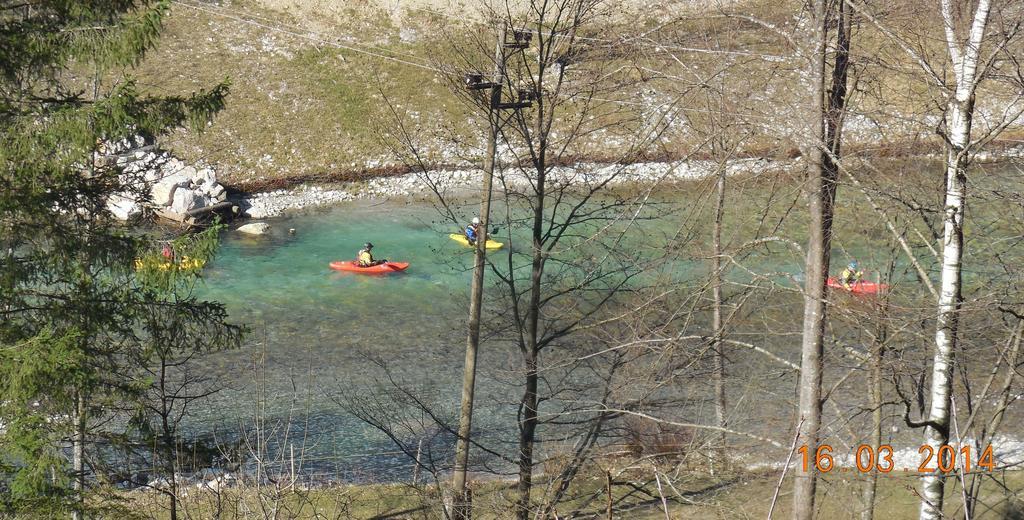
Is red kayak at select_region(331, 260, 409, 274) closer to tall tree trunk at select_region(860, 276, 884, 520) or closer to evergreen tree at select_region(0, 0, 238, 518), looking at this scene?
evergreen tree at select_region(0, 0, 238, 518)

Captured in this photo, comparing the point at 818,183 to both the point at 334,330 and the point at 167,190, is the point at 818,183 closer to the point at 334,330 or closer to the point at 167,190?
the point at 334,330

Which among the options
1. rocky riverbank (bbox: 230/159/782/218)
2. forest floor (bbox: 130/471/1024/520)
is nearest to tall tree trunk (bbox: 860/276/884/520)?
forest floor (bbox: 130/471/1024/520)

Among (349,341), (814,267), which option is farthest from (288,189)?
(814,267)

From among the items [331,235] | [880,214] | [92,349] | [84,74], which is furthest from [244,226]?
[880,214]

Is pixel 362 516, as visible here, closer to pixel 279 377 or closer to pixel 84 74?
pixel 279 377

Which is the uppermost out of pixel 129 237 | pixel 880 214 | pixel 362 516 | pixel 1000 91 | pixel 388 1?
pixel 388 1

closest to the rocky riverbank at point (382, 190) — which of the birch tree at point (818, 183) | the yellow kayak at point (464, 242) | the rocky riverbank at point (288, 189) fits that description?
the rocky riverbank at point (288, 189)
